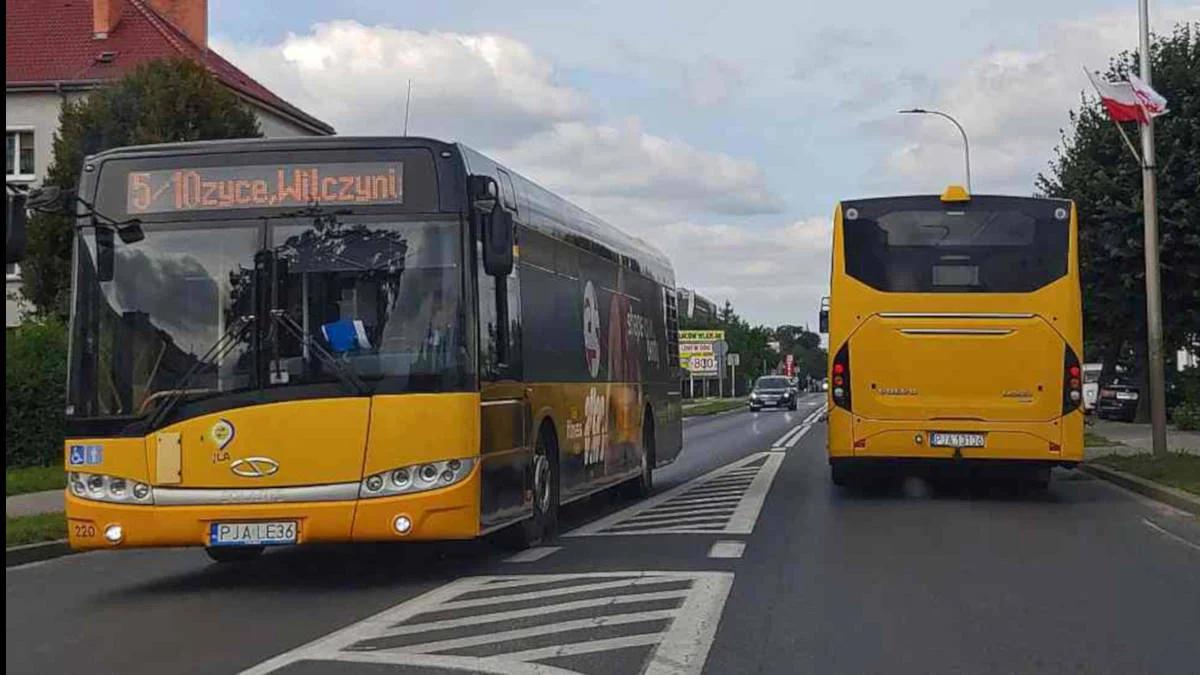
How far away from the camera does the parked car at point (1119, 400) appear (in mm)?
44125

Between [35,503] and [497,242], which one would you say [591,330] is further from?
[35,503]

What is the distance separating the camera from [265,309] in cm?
1073

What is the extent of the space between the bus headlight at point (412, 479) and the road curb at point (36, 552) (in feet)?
14.5

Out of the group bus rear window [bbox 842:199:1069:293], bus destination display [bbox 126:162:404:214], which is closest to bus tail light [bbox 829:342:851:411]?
bus rear window [bbox 842:199:1069:293]

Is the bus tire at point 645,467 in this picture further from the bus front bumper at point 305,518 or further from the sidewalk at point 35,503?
the bus front bumper at point 305,518

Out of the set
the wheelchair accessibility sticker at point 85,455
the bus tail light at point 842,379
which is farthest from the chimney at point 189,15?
the wheelchair accessibility sticker at point 85,455

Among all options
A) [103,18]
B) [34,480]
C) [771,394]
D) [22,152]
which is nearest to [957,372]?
[34,480]

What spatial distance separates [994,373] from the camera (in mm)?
17703

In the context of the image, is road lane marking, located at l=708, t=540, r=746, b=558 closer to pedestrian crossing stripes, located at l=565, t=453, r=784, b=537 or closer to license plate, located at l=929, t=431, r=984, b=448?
pedestrian crossing stripes, located at l=565, t=453, r=784, b=537

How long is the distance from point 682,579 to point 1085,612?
274 cm

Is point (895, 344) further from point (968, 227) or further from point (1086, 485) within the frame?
point (1086, 485)

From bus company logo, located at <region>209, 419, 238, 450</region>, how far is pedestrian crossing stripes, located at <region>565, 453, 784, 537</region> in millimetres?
4813

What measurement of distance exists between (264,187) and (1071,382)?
33.1 feet

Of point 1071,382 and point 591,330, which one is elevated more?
point 591,330
